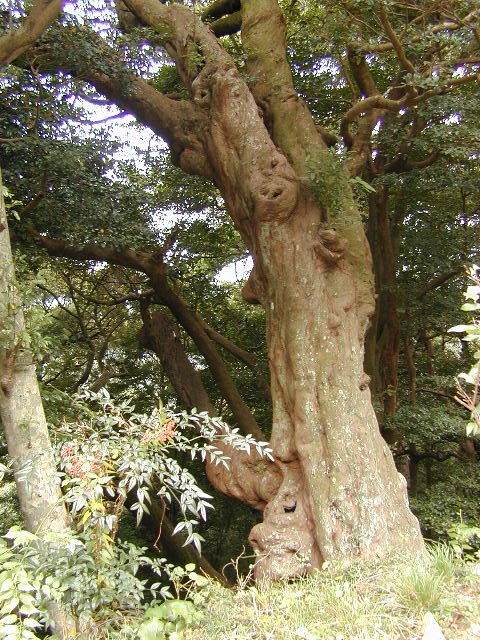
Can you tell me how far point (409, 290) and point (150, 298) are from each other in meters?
→ 3.98

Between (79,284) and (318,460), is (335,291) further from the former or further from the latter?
(79,284)

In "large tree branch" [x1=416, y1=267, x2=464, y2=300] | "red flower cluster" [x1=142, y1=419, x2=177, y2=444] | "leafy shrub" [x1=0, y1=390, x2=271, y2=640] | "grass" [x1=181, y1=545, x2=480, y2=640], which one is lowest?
"grass" [x1=181, y1=545, x2=480, y2=640]

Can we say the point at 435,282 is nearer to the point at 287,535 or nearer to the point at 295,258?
the point at 295,258

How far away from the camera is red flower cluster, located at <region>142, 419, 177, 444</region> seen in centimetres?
287

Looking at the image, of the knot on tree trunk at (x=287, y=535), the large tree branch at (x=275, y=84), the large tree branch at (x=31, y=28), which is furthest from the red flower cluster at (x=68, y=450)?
the large tree branch at (x=275, y=84)

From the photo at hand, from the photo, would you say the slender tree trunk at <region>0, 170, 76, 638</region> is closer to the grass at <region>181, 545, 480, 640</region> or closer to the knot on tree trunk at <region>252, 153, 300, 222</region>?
the grass at <region>181, 545, 480, 640</region>

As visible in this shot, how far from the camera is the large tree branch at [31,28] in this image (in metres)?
4.39

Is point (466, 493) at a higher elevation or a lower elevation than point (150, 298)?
lower

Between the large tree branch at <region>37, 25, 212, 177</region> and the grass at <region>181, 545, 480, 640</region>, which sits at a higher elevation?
the large tree branch at <region>37, 25, 212, 177</region>

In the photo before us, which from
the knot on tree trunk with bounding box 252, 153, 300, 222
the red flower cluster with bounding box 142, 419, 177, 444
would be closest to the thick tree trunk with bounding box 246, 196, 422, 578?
the knot on tree trunk with bounding box 252, 153, 300, 222

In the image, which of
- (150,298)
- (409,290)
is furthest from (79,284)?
(409,290)

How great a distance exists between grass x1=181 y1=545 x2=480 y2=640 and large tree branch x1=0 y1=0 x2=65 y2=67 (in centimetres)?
412

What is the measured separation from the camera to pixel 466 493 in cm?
750

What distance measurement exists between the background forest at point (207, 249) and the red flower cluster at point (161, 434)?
0.02m
